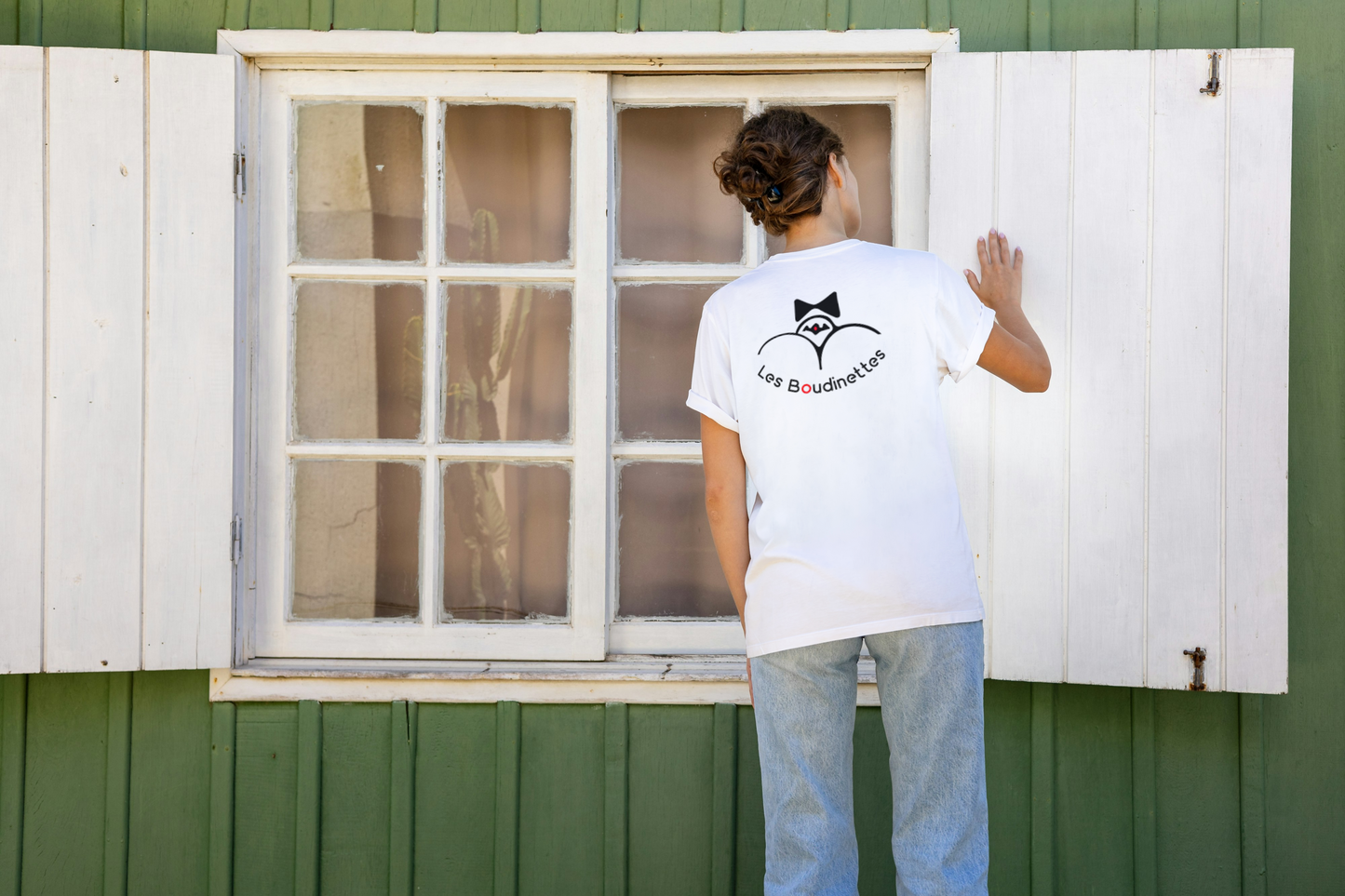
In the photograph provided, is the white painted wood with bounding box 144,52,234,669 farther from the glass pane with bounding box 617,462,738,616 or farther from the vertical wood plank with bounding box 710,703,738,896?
the vertical wood plank with bounding box 710,703,738,896

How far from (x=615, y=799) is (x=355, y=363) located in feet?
3.83

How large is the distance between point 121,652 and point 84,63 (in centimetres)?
126

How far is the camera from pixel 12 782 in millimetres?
2115

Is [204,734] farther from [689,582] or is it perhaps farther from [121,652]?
[689,582]

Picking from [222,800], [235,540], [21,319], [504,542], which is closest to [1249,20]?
[504,542]

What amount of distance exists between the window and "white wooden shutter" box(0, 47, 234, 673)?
164 millimetres

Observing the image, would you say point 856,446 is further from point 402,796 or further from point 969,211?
point 402,796

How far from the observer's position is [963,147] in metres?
1.97

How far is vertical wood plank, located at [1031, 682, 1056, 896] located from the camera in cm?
206

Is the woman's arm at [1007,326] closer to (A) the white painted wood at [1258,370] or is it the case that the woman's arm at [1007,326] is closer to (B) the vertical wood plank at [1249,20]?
(A) the white painted wood at [1258,370]

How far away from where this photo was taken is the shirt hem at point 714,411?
1.50 metres

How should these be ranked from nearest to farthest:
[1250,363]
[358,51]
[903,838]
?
[903,838] → [1250,363] → [358,51]

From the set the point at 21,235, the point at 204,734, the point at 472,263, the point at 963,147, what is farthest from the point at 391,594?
the point at 963,147

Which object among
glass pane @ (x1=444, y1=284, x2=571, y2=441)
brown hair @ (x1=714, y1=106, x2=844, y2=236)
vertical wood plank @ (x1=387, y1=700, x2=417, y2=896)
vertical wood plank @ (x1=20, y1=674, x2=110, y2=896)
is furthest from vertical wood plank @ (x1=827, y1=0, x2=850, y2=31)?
vertical wood plank @ (x1=20, y1=674, x2=110, y2=896)
